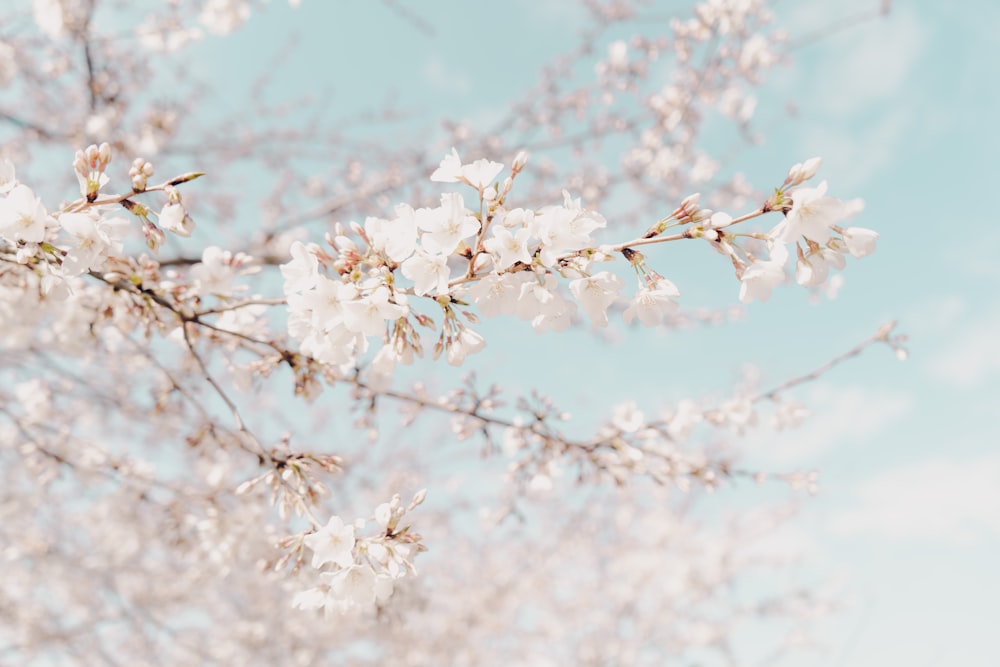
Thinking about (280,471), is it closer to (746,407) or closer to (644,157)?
(746,407)

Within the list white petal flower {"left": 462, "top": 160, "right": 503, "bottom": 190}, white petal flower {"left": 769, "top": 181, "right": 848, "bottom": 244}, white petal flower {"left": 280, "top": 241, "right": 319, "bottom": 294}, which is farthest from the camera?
white petal flower {"left": 280, "top": 241, "right": 319, "bottom": 294}

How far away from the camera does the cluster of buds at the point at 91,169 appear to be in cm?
140

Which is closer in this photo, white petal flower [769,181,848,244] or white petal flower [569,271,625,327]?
white petal flower [769,181,848,244]

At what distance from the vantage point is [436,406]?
2.33 meters

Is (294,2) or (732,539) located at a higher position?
(732,539)

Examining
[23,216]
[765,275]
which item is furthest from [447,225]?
[23,216]

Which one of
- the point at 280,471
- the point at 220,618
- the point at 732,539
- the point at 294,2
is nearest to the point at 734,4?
the point at 294,2

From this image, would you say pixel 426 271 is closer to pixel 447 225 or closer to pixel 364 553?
pixel 447 225

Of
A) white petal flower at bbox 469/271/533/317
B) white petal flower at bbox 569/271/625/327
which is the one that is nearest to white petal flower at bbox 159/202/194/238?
white petal flower at bbox 469/271/533/317

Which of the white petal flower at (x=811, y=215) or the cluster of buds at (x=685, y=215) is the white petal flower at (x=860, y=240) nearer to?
the white petal flower at (x=811, y=215)

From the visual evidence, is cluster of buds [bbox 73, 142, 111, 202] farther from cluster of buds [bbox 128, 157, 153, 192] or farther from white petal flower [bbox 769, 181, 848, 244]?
white petal flower [bbox 769, 181, 848, 244]

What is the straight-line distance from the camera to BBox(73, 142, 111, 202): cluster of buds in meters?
1.40

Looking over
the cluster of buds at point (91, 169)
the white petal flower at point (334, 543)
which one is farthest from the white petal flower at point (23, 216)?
the white petal flower at point (334, 543)

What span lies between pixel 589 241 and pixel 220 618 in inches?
494
